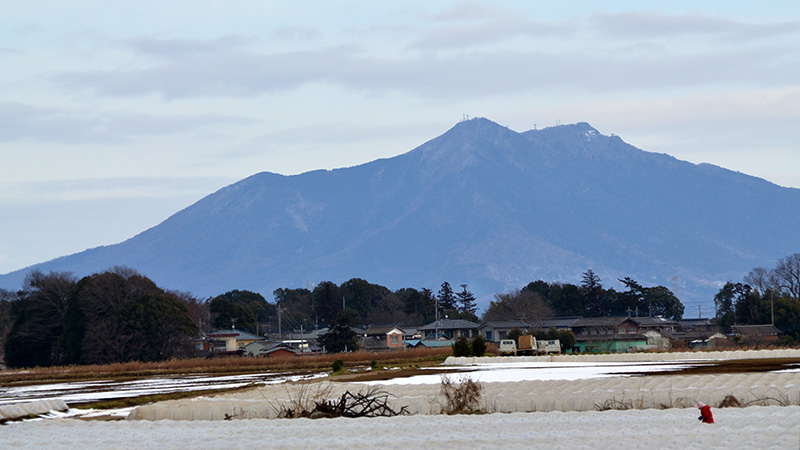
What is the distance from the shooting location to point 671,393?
87.1 feet

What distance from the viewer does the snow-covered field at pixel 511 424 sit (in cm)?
1825

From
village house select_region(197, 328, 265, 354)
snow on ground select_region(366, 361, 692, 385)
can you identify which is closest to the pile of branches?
snow on ground select_region(366, 361, 692, 385)

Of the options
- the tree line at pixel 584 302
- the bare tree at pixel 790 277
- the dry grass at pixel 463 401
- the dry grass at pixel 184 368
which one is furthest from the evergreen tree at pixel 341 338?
the dry grass at pixel 463 401

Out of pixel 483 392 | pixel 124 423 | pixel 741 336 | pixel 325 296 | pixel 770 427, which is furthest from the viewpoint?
pixel 325 296

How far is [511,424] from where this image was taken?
21.5 m

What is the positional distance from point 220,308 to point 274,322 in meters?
46.9

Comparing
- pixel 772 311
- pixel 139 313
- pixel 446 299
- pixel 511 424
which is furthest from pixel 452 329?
pixel 511 424

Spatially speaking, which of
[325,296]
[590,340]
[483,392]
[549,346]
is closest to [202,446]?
[483,392]

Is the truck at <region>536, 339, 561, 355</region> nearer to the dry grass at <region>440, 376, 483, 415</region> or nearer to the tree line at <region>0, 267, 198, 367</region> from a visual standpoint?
the tree line at <region>0, 267, 198, 367</region>

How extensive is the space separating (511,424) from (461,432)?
5.60ft

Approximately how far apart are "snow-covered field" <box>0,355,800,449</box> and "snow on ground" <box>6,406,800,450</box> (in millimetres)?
23

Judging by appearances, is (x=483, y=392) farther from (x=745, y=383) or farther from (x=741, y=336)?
(x=741, y=336)

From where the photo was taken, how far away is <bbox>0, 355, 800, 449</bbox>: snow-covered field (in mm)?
18250

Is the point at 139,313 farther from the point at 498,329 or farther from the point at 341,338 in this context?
the point at 498,329
